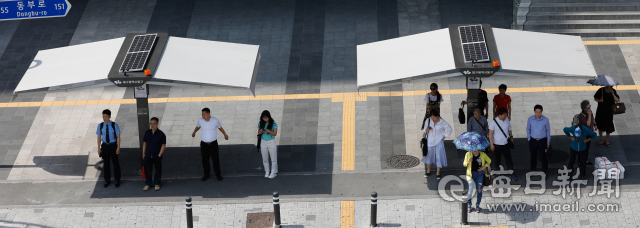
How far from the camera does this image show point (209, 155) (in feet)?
46.6

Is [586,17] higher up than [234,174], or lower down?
higher up

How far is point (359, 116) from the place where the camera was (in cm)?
1656

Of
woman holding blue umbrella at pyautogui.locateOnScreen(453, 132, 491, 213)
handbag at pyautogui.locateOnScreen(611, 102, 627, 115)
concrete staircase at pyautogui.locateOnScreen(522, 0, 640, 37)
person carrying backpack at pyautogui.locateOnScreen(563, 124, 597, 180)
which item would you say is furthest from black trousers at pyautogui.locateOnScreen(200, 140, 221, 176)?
concrete staircase at pyautogui.locateOnScreen(522, 0, 640, 37)

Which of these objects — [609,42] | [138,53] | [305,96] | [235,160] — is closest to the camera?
[138,53]

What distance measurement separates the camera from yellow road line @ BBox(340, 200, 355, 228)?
1269cm

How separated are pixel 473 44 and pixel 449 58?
1.95 feet

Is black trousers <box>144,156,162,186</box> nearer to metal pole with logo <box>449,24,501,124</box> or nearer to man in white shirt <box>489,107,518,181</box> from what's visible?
metal pole with logo <box>449,24,501,124</box>

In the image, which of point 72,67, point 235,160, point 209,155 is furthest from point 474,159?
point 72,67

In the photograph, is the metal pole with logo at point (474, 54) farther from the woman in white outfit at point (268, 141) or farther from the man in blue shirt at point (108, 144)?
the man in blue shirt at point (108, 144)

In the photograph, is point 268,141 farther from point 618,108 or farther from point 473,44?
point 618,108

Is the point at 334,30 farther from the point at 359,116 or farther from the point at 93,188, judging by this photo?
the point at 93,188

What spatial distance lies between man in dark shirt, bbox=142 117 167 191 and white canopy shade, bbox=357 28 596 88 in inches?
149

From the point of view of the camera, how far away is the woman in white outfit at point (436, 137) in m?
13.6

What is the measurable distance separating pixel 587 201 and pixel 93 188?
898cm
